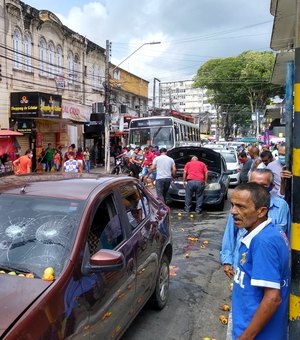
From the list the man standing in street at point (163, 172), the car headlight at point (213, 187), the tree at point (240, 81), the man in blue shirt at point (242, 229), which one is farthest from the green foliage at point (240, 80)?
the man in blue shirt at point (242, 229)

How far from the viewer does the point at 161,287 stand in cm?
479

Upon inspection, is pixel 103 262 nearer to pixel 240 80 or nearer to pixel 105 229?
pixel 105 229

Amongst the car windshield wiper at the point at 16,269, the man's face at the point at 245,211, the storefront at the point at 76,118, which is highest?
the storefront at the point at 76,118

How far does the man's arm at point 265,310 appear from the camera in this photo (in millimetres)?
2126

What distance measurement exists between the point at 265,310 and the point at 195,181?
8751 mm

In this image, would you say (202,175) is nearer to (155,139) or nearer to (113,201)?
(113,201)

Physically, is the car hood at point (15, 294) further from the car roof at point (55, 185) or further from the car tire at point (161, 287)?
the car tire at point (161, 287)

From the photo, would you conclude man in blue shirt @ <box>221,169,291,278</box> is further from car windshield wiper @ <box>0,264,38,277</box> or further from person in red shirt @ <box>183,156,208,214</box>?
person in red shirt @ <box>183,156,208,214</box>

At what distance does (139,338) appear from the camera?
409 cm

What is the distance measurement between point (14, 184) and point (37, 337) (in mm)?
1735

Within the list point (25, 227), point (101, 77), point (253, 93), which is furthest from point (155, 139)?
point (253, 93)

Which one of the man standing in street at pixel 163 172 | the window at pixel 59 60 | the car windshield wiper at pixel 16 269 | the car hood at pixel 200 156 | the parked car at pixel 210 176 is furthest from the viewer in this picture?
the window at pixel 59 60

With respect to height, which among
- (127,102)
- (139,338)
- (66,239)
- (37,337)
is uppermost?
→ (127,102)

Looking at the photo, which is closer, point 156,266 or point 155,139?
point 156,266
